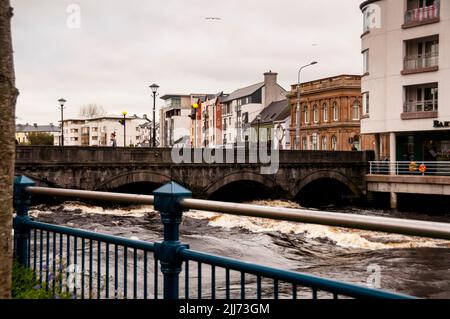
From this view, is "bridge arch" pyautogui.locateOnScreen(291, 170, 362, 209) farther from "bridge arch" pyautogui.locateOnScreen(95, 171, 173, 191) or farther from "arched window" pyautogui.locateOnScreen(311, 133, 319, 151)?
"arched window" pyautogui.locateOnScreen(311, 133, 319, 151)

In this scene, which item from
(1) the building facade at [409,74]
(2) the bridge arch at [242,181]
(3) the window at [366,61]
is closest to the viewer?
(2) the bridge arch at [242,181]

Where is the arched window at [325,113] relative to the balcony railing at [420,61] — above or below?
below

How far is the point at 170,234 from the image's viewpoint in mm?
3854

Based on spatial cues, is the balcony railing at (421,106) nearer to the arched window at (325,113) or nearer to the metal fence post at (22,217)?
the arched window at (325,113)

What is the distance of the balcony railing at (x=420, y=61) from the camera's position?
1308 inches

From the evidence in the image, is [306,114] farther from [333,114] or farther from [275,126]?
[275,126]

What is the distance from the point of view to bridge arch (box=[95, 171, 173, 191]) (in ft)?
90.4

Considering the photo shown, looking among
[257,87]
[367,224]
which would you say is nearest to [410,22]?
[367,224]

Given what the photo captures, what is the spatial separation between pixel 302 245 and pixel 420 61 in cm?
1919

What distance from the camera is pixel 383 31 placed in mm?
35531

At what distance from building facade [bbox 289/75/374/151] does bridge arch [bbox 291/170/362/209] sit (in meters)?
14.2

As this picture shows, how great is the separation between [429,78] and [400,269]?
21032 millimetres

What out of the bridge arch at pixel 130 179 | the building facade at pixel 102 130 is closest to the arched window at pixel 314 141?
the bridge arch at pixel 130 179

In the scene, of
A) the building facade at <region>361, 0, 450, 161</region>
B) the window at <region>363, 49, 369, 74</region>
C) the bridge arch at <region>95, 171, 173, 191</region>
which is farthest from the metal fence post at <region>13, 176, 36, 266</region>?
the window at <region>363, 49, 369, 74</region>
